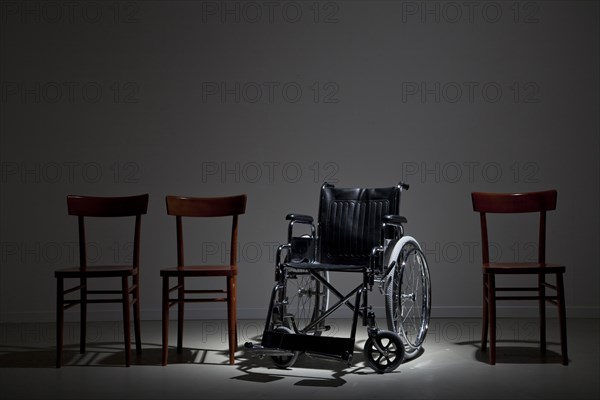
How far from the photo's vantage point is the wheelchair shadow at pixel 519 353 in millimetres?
3502

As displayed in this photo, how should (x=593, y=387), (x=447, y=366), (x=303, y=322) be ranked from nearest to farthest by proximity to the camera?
1. (x=593, y=387)
2. (x=447, y=366)
3. (x=303, y=322)

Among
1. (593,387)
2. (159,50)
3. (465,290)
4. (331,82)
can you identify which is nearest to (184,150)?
(159,50)

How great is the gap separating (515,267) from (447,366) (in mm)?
598

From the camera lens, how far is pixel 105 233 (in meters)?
5.09

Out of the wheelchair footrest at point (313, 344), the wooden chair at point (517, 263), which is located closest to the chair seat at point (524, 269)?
the wooden chair at point (517, 263)

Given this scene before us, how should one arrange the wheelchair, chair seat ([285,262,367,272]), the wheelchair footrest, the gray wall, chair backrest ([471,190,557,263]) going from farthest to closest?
1. the gray wall
2. chair backrest ([471,190,557,263])
3. chair seat ([285,262,367,272])
4. the wheelchair
5. the wheelchair footrest

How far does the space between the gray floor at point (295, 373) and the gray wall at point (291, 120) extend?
2.98 ft

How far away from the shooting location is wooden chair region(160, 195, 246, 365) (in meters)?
3.46

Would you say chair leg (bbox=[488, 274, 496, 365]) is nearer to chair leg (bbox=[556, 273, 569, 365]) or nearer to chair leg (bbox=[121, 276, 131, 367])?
chair leg (bbox=[556, 273, 569, 365])

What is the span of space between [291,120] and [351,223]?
152cm

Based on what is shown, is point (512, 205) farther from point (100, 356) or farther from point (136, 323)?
point (100, 356)

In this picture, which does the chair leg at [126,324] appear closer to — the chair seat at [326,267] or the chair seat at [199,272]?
the chair seat at [199,272]

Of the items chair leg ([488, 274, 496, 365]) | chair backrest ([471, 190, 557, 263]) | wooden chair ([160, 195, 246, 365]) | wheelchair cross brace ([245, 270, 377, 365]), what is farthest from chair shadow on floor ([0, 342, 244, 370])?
chair backrest ([471, 190, 557, 263])

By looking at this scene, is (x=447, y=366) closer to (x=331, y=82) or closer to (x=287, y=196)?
(x=287, y=196)
